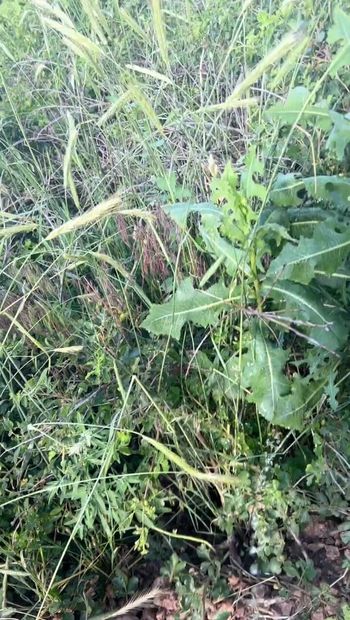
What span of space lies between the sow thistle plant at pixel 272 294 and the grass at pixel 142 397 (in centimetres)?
2

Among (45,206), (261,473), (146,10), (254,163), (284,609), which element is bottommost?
(284,609)

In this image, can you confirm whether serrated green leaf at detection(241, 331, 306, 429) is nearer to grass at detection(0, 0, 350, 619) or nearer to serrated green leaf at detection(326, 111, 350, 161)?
grass at detection(0, 0, 350, 619)

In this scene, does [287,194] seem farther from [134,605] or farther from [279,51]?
[134,605]

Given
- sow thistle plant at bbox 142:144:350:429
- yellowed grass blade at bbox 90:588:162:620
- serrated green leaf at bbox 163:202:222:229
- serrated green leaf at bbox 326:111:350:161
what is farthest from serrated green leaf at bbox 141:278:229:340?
yellowed grass blade at bbox 90:588:162:620

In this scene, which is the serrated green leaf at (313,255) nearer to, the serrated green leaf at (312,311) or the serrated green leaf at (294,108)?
the serrated green leaf at (312,311)

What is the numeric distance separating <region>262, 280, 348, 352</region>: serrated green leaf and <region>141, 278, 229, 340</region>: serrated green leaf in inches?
3.6

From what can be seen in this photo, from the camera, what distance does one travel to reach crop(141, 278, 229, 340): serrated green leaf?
3.41 ft

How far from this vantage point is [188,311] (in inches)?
41.2

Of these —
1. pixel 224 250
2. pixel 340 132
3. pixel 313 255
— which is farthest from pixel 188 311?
pixel 340 132

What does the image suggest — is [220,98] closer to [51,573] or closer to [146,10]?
[146,10]

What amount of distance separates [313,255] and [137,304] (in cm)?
43

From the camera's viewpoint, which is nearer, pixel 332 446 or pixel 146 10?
pixel 332 446

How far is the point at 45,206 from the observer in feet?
Result: 4.51

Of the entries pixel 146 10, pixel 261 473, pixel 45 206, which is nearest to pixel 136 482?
pixel 261 473
